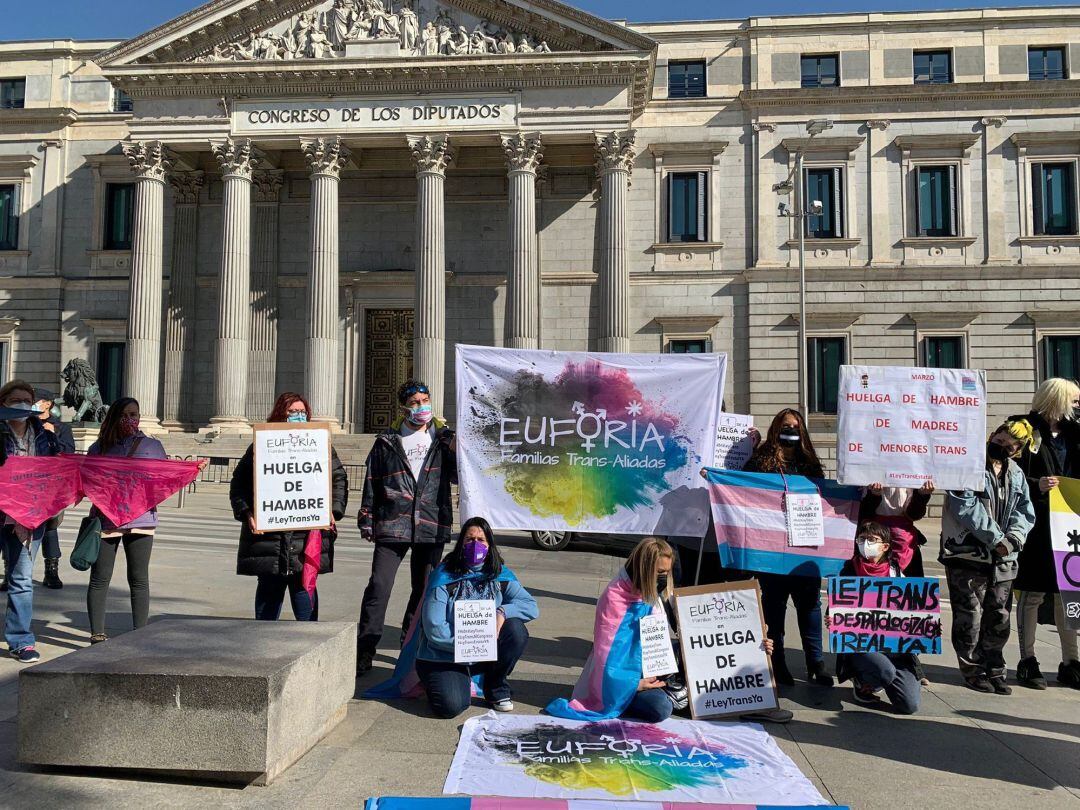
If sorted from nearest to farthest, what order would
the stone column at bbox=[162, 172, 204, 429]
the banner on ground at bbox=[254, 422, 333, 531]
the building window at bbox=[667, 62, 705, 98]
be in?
the banner on ground at bbox=[254, 422, 333, 531]
the building window at bbox=[667, 62, 705, 98]
the stone column at bbox=[162, 172, 204, 429]

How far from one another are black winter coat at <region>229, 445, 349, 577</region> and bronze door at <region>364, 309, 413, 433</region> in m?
24.3

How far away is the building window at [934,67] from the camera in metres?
29.3

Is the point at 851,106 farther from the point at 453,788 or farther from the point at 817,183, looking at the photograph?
the point at 453,788

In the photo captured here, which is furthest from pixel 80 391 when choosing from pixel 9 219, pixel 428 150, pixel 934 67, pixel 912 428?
pixel 934 67

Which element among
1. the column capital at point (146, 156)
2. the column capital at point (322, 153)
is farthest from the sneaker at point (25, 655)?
the column capital at point (146, 156)

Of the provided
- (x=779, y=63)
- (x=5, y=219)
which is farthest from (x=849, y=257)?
(x=5, y=219)

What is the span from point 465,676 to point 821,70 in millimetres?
29327

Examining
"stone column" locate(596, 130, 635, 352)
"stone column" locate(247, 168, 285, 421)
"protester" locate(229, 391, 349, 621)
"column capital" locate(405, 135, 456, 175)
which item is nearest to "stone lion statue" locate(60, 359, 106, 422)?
"stone column" locate(247, 168, 285, 421)

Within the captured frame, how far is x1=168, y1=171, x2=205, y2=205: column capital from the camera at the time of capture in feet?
103

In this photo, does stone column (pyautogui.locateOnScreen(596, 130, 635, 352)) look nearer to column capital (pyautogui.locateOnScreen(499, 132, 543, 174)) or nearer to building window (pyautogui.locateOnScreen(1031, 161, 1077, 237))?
column capital (pyautogui.locateOnScreen(499, 132, 543, 174))

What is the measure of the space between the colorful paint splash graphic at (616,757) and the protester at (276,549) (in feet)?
7.82

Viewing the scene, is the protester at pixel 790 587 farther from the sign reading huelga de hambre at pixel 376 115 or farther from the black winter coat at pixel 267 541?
the sign reading huelga de hambre at pixel 376 115

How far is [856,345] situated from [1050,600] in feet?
74.8

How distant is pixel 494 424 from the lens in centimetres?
746
